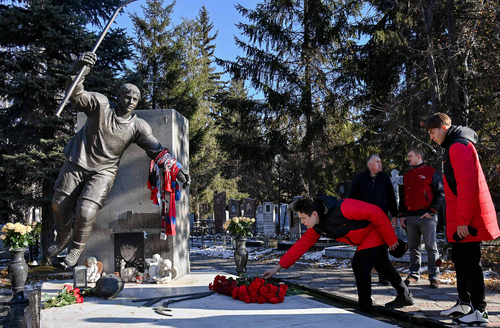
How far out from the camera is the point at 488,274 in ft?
22.4

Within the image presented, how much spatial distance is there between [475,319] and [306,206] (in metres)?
1.80

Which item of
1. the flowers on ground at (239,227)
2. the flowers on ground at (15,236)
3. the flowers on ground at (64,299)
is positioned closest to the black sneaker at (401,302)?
the flowers on ground at (239,227)

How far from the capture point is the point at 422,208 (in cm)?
575

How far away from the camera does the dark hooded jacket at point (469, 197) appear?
12.3ft

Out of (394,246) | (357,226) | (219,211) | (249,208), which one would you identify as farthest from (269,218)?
(357,226)

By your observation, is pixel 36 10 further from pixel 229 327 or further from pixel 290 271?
pixel 229 327

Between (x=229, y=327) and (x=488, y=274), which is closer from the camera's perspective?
(x=229, y=327)

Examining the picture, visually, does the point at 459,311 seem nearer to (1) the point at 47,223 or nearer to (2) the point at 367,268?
(2) the point at 367,268

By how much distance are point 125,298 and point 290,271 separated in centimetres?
388

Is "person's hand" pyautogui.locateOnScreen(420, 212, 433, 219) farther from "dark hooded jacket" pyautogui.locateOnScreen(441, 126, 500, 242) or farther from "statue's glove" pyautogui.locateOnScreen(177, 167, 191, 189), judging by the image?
"statue's glove" pyautogui.locateOnScreen(177, 167, 191, 189)

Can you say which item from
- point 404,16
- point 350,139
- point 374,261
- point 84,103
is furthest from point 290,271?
point 350,139

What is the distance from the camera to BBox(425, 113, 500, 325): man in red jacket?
3.77m

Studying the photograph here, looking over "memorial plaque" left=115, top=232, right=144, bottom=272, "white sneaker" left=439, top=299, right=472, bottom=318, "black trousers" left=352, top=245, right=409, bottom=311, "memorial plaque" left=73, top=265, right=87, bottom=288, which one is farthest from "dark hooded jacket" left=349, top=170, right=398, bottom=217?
"memorial plaque" left=73, top=265, right=87, bottom=288

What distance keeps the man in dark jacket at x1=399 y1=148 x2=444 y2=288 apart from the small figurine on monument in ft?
11.7
